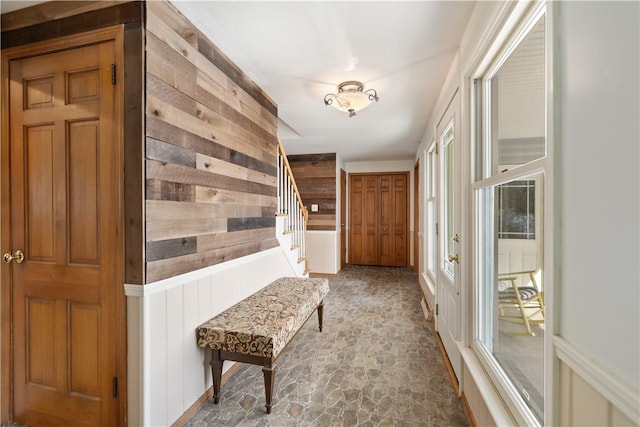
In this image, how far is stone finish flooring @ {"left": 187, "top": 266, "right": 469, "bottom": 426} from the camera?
176cm

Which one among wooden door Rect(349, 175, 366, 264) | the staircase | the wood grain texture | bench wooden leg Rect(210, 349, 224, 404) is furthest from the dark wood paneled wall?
wooden door Rect(349, 175, 366, 264)

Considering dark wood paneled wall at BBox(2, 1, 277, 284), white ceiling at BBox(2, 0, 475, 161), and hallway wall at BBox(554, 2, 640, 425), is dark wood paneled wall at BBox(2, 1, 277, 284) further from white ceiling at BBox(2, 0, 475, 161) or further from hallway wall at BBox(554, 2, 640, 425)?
hallway wall at BBox(554, 2, 640, 425)

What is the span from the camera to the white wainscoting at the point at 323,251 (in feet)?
18.3

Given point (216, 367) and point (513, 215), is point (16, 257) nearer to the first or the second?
point (216, 367)

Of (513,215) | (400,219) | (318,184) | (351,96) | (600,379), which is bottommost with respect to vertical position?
(600,379)

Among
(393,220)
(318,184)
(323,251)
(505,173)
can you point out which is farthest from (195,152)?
(393,220)

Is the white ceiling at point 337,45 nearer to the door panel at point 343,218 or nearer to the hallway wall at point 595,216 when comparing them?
the hallway wall at point 595,216

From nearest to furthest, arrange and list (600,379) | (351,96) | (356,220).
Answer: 1. (600,379)
2. (351,96)
3. (356,220)

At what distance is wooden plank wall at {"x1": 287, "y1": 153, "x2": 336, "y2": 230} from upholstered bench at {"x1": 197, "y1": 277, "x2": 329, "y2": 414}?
3351mm

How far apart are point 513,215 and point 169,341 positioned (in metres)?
2.00

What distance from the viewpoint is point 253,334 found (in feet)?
5.70

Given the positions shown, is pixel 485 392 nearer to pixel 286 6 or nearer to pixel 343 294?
pixel 286 6

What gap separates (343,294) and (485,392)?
3018 millimetres

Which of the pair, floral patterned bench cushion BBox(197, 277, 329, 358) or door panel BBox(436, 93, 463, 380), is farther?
door panel BBox(436, 93, 463, 380)
